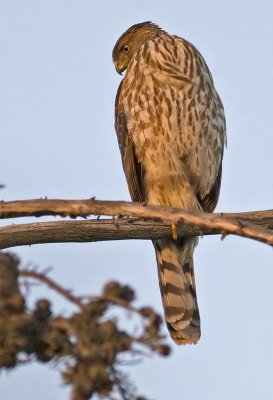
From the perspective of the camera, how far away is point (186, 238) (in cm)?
641

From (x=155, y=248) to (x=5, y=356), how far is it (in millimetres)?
4746

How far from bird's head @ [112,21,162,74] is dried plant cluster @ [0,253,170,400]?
518 cm

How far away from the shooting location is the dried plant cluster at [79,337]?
1.94 meters

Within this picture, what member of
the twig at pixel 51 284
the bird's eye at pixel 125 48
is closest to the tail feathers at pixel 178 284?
the bird's eye at pixel 125 48

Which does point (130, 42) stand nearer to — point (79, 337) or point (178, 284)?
point (178, 284)

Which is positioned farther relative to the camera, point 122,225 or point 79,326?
point 122,225

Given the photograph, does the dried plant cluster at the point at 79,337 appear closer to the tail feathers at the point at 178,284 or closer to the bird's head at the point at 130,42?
the tail feathers at the point at 178,284

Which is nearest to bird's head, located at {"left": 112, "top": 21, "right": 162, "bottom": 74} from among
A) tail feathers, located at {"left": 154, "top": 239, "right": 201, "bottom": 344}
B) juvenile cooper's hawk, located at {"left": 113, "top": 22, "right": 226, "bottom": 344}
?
juvenile cooper's hawk, located at {"left": 113, "top": 22, "right": 226, "bottom": 344}

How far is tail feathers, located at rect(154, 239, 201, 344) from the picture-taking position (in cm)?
637

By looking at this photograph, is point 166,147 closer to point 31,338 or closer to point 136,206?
point 136,206

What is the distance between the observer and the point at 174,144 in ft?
20.0

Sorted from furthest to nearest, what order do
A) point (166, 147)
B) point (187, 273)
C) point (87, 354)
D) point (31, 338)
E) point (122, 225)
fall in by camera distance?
point (187, 273) → point (166, 147) → point (122, 225) → point (31, 338) → point (87, 354)

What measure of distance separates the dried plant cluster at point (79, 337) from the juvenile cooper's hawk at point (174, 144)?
162 inches

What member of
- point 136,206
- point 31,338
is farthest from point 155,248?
point 31,338
